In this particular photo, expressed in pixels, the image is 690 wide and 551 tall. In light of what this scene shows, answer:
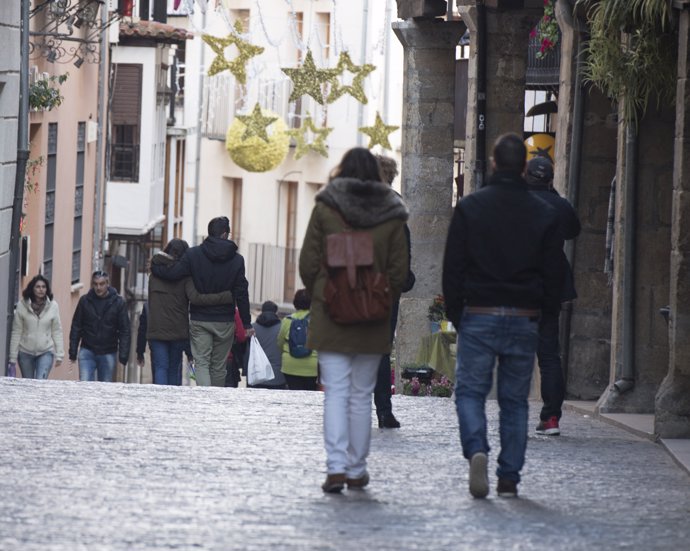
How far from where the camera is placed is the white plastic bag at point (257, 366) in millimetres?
17328

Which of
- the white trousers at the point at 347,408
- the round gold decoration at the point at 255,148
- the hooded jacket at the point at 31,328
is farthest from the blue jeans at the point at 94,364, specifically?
the round gold decoration at the point at 255,148

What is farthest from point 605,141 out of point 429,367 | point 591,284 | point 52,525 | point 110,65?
point 110,65

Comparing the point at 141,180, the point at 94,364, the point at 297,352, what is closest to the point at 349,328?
the point at 297,352

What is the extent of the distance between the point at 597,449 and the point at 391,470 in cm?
183

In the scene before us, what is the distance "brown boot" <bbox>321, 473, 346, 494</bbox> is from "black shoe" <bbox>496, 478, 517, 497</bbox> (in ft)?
2.39

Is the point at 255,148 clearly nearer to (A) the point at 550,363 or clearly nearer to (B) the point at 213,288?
(B) the point at 213,288

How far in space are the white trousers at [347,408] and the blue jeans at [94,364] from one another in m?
11.0

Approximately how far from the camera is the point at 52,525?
294 inches

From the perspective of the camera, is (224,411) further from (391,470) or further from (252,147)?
(252,147)

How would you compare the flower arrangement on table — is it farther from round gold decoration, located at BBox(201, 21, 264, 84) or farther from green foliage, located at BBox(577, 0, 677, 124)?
round gold decoration, located at BBox(201, 21, 264, 84)

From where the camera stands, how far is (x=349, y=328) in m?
8.43

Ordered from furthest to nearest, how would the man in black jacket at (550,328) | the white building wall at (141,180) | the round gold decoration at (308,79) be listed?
1. the white building wall at (141,180)
2. the round gold decoration at (308,79)
3. the man in black jacket at (550,328)

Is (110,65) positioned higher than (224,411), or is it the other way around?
(110,65)

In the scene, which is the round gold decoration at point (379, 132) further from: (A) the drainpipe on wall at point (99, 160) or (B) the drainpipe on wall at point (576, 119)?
(B) the drainpipe on wall at point (576, 119)
